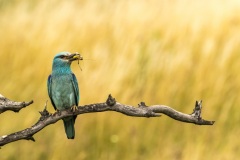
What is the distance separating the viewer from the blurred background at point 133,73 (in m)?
6.33

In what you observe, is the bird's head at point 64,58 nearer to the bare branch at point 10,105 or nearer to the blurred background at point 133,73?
the bare branch at point 10,105

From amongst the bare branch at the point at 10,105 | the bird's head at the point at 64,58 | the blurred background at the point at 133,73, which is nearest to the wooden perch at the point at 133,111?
the bare branch at the point at 10,105

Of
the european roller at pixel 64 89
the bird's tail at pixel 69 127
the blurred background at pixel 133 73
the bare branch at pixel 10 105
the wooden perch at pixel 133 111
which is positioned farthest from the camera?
the blurred background at pixel 133 73

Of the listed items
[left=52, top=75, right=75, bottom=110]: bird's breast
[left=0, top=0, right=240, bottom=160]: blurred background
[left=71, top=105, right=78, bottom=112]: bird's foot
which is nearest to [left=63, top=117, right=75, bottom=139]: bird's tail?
[left=52, top=75, right=75, bottom=110]: bird's breast

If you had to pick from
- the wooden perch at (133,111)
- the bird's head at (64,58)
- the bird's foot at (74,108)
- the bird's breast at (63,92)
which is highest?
the bird's head at (64,58)

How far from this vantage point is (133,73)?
6.81 meters

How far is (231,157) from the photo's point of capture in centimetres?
621

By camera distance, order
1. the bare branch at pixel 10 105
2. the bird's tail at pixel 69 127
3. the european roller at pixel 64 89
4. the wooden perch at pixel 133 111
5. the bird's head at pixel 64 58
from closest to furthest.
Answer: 1. the wooden perch at pixel 133 111
2. the bare branch at pixel 10 105
3. the bird's head at pixel 64 58
4. the european roller at pixel 64 89
5. the bird's tail at pixel 69 127

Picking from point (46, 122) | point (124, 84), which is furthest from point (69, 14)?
point (46, 122)

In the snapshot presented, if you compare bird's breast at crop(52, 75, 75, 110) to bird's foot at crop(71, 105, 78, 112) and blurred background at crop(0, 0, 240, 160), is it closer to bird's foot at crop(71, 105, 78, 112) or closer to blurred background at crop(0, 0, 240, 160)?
bird's foot at crop(71, 105, 78, 112)

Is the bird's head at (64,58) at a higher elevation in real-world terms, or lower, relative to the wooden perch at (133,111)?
higher

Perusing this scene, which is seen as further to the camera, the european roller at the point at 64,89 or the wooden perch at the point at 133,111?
the european roller at the point at 64,89

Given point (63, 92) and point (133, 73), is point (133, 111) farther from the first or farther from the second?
point (133, 73)

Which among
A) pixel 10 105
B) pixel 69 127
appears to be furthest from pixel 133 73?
pixel 10 105
